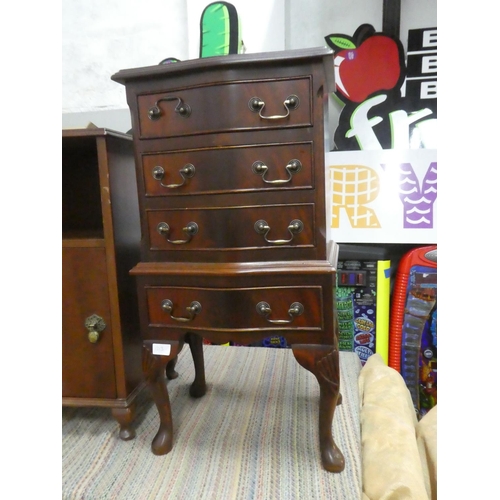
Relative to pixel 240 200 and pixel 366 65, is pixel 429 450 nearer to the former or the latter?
pixel 240 200

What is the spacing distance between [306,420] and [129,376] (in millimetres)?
556

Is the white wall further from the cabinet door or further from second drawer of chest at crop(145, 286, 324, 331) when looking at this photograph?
second drawer of chest at crop(145, 286, 324, 331)

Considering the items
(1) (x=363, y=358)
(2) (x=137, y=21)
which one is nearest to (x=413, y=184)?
(1) (x=363, y=358)

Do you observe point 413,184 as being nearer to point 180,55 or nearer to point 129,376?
point 180,55

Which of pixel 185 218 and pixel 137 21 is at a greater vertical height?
pixel 137 21

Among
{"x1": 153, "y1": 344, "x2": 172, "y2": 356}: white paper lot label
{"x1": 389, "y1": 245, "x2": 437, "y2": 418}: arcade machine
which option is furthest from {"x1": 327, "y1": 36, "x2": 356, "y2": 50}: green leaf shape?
{"x1": 153, "y1": 344, "x2": 172, "y2": 356}: white paper lot label

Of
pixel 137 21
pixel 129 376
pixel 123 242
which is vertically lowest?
pixel 129 376

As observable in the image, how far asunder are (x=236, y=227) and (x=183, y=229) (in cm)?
13

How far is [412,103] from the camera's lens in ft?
5.65

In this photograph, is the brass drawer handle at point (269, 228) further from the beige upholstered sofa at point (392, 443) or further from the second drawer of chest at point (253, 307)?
the beige upholstered sofa at point (392, 443)

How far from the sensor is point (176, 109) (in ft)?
3.06
